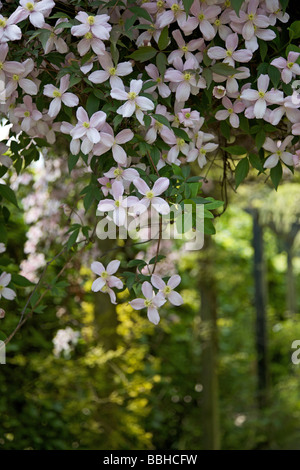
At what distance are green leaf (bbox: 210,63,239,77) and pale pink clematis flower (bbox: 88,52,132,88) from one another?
0.12 metres

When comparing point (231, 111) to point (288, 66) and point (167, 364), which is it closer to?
point (288, 66)

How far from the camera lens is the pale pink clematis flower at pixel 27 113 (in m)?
0.89

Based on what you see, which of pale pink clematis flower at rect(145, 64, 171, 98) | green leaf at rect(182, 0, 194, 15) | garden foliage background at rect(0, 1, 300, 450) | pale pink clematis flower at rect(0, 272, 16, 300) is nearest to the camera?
green leaf at rect(182, 0, 194, 15)

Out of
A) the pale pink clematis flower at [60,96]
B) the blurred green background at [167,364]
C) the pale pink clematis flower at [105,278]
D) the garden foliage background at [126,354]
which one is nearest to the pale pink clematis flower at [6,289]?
the pale pink clematis flower at [105,278]

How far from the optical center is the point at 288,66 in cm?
80

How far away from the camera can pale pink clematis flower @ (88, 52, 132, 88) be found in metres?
0.78

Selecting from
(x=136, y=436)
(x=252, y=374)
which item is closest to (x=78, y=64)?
(x=136, y=436)

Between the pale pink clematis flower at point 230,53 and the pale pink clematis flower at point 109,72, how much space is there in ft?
0.40

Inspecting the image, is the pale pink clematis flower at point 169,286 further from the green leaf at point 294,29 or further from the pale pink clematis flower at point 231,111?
the green leaf at point 294,29

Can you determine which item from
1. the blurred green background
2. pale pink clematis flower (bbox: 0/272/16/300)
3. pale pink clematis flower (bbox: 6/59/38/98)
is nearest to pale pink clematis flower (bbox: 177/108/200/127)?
pale pink clematis flower (bbox: 6/59/38/98)

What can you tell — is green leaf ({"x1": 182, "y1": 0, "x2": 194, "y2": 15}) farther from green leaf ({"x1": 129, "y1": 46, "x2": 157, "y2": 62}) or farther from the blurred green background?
the blurred green background

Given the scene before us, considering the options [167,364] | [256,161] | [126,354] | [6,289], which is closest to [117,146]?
[256,161]

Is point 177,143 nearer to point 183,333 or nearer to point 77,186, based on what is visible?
point 77,186

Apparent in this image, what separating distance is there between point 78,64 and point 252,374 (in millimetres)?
4206
